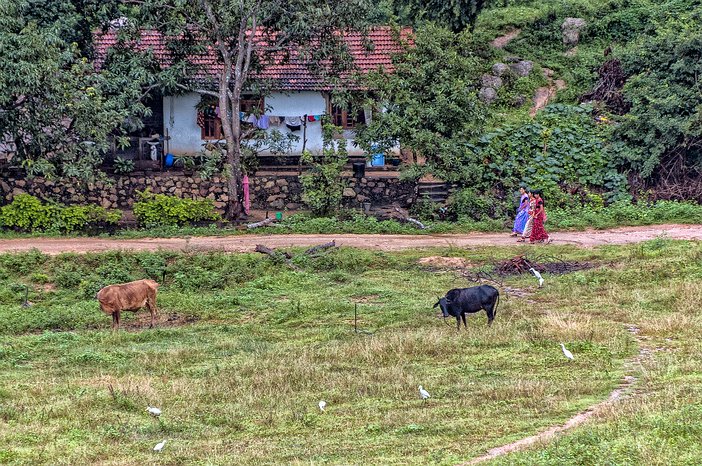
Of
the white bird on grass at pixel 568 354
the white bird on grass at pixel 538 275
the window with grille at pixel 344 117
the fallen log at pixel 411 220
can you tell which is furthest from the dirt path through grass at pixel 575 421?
the window with grille at pixel 344 117

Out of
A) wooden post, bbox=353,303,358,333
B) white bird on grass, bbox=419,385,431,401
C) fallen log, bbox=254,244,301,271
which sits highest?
fallen log, bbox=254,244,301,271

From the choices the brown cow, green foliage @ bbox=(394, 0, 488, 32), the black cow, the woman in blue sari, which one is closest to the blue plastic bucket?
green foliage @ bbox=(394, 0, 488, 32)

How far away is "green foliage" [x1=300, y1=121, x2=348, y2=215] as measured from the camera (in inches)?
1400

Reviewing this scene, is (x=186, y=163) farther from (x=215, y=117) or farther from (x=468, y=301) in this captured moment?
(x=468, y=301)

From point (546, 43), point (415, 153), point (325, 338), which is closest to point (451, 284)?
point (325, 338)

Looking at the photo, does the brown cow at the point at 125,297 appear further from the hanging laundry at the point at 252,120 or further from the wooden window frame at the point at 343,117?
the wooden window frame at the point at 343,117

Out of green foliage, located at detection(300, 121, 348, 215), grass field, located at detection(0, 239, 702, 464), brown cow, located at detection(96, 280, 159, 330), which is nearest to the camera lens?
grass field, located at detection(0, 239, 702, 464)

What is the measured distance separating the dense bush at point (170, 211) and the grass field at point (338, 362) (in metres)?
5.28

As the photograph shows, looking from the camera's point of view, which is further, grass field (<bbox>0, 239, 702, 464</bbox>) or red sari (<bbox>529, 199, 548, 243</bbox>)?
red sari (<bbox>529, 199, 548, 243</bbox>)

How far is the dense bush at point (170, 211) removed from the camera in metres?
34.7

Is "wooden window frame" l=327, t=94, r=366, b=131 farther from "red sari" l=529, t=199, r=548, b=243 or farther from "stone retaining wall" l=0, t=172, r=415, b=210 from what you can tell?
"red sari" l=529, t=199, r=548, b=243

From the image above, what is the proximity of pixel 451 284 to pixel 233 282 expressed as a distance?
5677mm

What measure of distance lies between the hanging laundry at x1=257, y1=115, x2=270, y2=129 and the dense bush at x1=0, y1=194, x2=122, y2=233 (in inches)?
274

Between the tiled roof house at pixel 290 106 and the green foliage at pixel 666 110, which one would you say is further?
the tiled roof house at pixel 290 106
